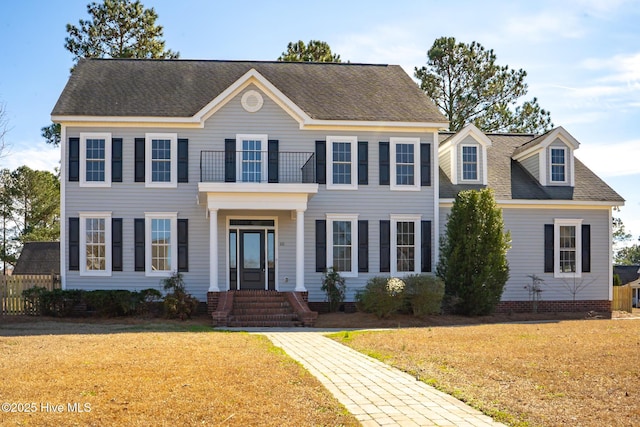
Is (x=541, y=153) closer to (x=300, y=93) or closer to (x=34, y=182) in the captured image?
(x=300, y=93)

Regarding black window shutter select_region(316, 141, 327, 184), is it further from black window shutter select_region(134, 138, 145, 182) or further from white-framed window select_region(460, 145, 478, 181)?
black window shutter select_region(134, 138, 145, 182)

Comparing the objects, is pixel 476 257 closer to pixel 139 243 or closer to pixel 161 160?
pixel 161 160

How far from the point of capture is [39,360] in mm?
12570

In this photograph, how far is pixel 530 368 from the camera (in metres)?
11.7

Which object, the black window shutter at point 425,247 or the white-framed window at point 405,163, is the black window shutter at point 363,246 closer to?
the white-framed window at point 405,163

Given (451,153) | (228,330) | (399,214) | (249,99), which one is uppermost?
(249,99)

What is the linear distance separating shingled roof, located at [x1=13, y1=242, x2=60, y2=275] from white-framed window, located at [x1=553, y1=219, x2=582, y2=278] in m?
29.4

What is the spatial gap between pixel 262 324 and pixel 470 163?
10.9 m

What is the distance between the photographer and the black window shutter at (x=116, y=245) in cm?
2505

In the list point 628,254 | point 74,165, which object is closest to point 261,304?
point 74,165

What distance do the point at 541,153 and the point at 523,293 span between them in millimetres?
5610

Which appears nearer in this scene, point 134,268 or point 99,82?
point 134,268

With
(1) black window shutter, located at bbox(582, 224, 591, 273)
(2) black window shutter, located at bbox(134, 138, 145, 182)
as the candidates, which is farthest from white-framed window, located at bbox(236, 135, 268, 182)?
(1) black window shutter, located at bbox(582, 224, 591, 273)

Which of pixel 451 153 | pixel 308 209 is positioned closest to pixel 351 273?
pixel 308 209
